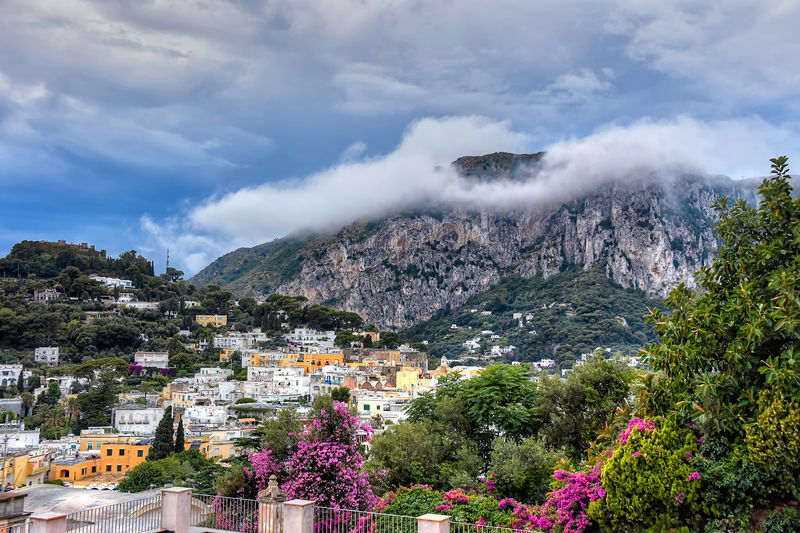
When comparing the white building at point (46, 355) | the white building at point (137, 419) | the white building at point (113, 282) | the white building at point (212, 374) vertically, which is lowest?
the white building at point (137, 419)

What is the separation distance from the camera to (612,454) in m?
9.88

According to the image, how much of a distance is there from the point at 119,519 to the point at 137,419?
40073 millimetres

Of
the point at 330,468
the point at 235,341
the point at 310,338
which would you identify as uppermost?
the point at 310,338

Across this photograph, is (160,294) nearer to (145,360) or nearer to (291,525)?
(145,360)

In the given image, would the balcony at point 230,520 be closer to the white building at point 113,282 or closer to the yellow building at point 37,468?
the yellow building at point 37,468

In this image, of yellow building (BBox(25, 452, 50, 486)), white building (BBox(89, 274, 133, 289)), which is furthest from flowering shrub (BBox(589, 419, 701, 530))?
white building (BBox(89, 274, 133, 289))

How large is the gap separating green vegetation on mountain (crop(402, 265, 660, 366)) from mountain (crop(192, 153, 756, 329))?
378cm

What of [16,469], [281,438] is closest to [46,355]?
[16,469]

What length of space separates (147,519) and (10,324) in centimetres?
7105

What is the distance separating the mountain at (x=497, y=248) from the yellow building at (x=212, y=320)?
195ft

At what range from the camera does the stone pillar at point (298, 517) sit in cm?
1019

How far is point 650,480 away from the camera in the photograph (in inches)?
358

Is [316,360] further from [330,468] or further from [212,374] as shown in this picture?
[330,468]

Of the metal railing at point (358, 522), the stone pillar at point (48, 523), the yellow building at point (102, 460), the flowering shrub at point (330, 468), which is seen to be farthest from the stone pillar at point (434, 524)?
the yellow building at point (102, 460)
